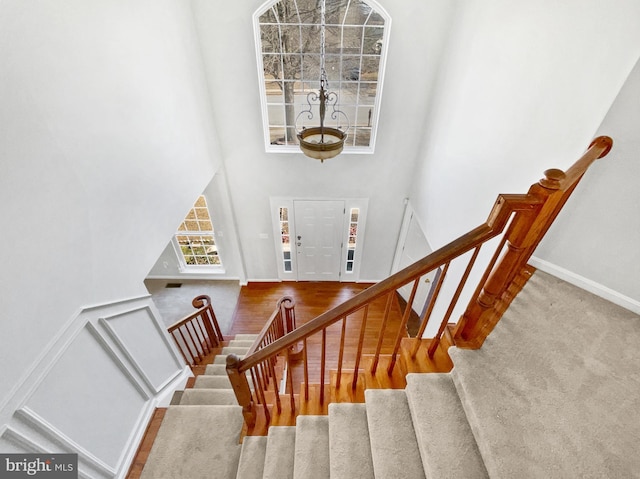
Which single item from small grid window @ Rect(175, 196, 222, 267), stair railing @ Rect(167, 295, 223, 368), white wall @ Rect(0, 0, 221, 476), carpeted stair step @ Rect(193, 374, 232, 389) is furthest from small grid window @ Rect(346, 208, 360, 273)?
carpeted stair step @ Rect(193, 374, 232, 389)

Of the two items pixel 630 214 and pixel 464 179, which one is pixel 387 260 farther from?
pixel 630 214

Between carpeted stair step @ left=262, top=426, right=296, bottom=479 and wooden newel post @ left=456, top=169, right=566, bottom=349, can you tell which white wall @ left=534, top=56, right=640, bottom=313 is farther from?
carpeted stair step @ left=262, top=426, right=296, bottom=479

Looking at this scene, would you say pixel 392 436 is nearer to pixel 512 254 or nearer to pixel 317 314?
pixel 512 254

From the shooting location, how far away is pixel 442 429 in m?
1.36

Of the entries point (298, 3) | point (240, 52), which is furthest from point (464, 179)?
point (240, 52)

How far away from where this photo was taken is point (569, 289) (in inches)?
71.4

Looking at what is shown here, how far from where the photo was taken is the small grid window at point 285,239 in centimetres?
492

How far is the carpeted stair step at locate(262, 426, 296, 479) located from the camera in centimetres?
166

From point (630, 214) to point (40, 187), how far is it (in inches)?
121

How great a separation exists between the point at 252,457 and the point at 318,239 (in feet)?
11.8

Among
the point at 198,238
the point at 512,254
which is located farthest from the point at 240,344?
the point at 512,254

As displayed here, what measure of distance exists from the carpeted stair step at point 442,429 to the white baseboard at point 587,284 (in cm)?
104

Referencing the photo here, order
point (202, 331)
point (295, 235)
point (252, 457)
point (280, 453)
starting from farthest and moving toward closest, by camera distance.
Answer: point (295, 235) < point (202, 331) < point (252, 457) < point (280, 453)

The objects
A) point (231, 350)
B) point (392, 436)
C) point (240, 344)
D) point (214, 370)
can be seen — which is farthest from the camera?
point (240, 344)
